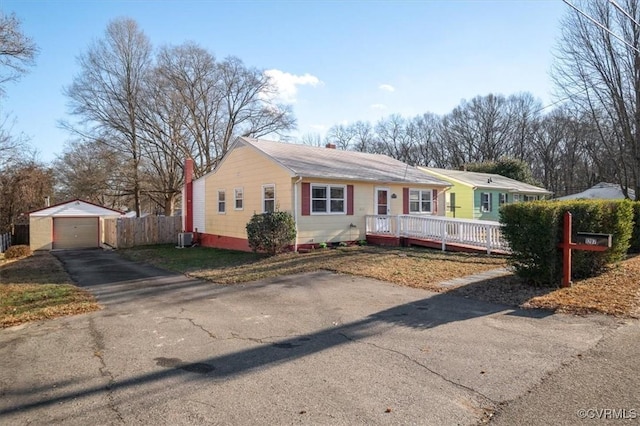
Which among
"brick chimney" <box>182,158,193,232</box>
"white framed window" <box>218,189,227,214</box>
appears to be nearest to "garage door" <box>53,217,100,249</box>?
"brick chimney" <box>182,158,193,232</box>

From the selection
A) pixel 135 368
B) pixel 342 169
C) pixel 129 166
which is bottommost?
pixel 135 368

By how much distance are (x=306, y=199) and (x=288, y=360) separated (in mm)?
11019

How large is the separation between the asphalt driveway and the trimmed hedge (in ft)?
5.74

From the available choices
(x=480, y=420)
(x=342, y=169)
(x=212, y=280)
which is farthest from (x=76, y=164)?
(x=480, y=420)

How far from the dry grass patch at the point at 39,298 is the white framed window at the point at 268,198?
7.29 metres

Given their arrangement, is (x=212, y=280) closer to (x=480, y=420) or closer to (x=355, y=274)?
(x=355, y=274)

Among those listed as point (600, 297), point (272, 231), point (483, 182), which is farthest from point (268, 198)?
point (483, 182)

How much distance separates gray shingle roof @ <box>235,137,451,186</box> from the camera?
51.6ft

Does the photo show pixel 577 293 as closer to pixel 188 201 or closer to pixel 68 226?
pixel 188 201

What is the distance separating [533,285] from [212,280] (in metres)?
7.44

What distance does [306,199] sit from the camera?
15383mm

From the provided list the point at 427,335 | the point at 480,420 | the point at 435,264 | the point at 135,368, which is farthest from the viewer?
the point at 435,264

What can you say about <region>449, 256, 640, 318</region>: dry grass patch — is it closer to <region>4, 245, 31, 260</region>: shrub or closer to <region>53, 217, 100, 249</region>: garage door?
<region>4, 245, 31, 260</region>: shrub

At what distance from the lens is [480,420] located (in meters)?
3.19
